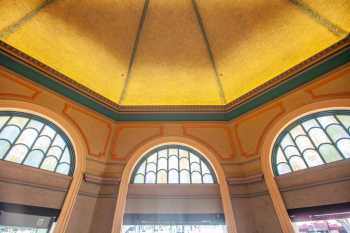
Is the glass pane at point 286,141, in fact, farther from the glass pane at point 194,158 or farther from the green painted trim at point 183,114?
the glass pane at point 194,158

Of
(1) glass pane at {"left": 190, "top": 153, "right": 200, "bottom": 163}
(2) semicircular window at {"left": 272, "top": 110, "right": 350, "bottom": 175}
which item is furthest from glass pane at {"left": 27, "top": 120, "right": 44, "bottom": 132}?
(2) semicircular window at {"left": 272, "top": 110, "right": 350, "bottom": 175}

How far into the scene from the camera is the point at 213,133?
18.8 feet

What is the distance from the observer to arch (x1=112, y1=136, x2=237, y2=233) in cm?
427

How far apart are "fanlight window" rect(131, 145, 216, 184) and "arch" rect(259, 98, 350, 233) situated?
1347 millimetres

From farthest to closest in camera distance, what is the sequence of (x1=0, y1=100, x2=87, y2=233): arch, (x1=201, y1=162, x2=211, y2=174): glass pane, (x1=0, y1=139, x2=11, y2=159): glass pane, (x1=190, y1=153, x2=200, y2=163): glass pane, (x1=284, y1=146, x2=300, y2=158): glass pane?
1. (x1=190, y1=153, x2=200, y2=163): glass pane
2. (x1=201, y1=162, x2=211, y2=174): glass pane
3. (x1=284, y1=146, x2=300, y2=158): glass pane
4. (x1=0, y1=100, x2=87, y2=233): arch
5. (x1=0, y1=139, x2=11, y2=159): glass pane

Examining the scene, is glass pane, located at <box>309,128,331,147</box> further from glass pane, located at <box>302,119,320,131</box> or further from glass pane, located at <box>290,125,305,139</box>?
glass pane, located at <box>290,125,305,139</box>

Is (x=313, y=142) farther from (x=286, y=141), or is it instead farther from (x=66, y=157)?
(x=66, y=157)

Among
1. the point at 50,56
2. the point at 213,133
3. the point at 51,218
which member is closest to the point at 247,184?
the point at 213,133

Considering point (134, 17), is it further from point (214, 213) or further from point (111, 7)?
point (214, 213)

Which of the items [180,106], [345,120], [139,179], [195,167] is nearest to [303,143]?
[345,120]

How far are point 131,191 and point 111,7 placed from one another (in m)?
4.55

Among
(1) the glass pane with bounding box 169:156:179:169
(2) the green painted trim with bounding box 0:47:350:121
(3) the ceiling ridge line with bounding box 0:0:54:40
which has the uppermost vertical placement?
(3) the ceiling ridge line with bounding box 0:0:54:40

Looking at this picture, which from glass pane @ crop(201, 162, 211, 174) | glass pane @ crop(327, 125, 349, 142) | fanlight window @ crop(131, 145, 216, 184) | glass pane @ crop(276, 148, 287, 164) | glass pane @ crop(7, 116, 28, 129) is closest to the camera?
glass pane @ crop(327, 125, 349, 142)

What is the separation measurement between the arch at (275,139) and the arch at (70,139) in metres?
4.43
